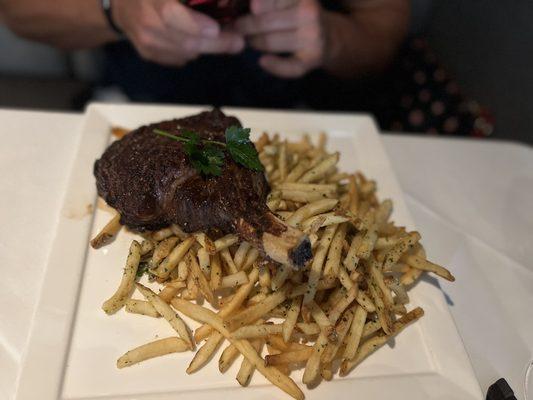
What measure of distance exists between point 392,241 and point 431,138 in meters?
1.40

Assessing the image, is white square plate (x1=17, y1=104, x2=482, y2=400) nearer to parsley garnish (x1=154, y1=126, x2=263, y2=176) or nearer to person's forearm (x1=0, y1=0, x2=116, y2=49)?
parsley garnish (x1=154, y1=126, x2=263, y2=176)

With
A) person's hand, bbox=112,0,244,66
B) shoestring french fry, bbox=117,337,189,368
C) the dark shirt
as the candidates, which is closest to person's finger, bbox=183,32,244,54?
person's hand, bbox=112,0,244,66

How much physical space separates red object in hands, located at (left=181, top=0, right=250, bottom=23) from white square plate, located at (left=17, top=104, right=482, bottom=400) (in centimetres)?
105

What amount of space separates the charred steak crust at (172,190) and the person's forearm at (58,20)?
144cm

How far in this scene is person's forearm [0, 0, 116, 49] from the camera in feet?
10.2

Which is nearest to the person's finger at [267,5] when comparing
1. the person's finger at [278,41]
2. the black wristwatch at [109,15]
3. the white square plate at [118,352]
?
the person's finger at [278,41]

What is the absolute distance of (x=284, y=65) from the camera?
3.16 meters

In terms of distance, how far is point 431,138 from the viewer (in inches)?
131

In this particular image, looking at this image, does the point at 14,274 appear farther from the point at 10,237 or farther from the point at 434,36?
the point at 434,36

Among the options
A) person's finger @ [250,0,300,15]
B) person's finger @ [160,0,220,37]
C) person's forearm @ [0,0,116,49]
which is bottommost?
person's forearm @ [0,0,116,49]

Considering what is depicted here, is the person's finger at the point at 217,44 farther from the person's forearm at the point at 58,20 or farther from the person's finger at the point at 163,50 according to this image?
the person's forearm at the point at 58,20

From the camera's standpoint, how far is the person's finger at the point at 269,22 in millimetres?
2858

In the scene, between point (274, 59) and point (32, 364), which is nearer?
point (32, 364)

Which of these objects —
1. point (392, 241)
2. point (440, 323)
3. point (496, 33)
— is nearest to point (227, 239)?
point (392, 241)
